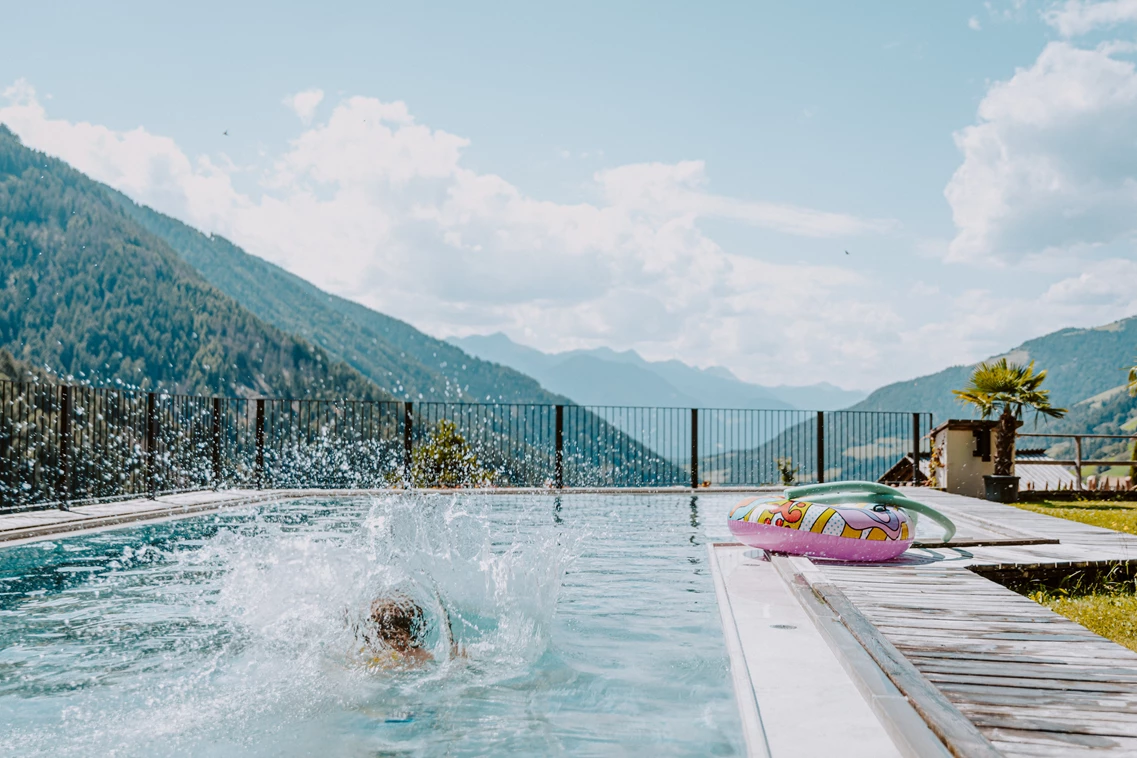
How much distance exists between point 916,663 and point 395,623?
2322 mm

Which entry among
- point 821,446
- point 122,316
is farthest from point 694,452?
point 122,316

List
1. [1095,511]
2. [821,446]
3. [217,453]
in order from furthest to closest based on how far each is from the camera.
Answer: [821,446]
[217,453]
[1095,511]

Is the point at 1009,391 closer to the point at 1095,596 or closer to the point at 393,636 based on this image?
the point at 1095,596

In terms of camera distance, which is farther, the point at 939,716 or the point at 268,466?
the point at 268,466

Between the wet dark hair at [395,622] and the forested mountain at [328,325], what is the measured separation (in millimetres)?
116845

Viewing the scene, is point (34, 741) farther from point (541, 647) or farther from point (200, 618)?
point (541, 647)

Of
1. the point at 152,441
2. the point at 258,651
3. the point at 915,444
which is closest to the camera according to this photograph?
the point at 258,651

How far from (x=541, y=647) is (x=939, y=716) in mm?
2422

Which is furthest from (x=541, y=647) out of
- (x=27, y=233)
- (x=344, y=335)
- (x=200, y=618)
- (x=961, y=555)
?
(x=344, y=335)

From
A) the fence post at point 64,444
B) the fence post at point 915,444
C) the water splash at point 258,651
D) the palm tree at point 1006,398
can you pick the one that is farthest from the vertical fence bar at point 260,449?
the palm tree at point 1006,398

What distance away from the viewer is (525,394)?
129 meters

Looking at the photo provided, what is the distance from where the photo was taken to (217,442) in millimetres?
12445

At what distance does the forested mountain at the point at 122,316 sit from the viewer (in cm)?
7244

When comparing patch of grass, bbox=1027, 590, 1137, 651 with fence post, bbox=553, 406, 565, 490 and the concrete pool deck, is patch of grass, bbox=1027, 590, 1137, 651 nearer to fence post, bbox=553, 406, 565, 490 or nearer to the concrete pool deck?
the concrete pool deck
